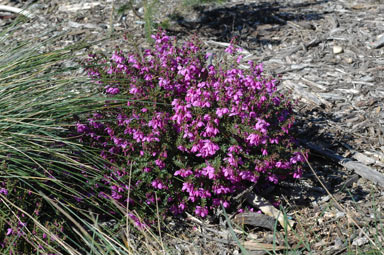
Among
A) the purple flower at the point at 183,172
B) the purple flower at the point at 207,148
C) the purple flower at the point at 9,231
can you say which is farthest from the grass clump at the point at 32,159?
the purple flower at the point at 207,148

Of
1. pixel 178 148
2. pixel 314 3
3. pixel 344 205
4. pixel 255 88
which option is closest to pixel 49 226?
pixel 178 148

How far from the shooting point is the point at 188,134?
2.88 metres

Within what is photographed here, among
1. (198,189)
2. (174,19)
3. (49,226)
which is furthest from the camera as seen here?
(174,19)

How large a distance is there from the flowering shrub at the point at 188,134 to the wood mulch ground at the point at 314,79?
10.8 inches

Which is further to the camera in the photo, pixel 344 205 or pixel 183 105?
pixel 344 205

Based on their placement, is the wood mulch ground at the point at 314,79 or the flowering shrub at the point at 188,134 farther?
the wood mulch ground at the point at 314,79

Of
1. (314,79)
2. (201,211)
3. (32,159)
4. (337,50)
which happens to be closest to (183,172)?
(201,211)

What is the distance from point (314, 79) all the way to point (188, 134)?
215cm

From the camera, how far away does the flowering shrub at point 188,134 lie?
2.89 m

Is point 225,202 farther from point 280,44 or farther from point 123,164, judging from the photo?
point 280,44

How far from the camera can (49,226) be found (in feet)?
8.87

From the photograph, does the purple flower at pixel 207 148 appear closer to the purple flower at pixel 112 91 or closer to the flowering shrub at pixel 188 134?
the flowering shrub at pixel 188 134

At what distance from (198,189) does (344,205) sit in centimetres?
105

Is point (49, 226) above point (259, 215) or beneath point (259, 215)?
above
